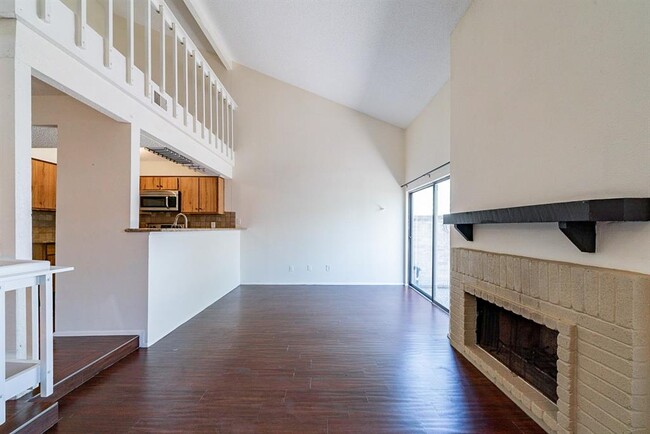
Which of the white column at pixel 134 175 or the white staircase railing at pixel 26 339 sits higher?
the white column at pixel 134 175

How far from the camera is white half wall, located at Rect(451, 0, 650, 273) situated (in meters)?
1.63

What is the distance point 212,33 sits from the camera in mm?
6203

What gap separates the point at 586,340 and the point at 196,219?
23.2 ft

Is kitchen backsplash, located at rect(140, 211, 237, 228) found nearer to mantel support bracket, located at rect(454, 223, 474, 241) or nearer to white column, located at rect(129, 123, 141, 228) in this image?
white column, located at rect(129, 123, 141, 228)

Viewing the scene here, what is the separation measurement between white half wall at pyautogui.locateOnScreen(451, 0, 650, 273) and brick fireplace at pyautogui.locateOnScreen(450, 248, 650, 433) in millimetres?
121

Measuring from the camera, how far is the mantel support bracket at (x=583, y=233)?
6.01 ft

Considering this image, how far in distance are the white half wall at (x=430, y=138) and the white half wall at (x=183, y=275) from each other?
3.85 metres

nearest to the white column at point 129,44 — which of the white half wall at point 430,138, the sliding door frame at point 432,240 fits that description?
the white half wall at point 430,138

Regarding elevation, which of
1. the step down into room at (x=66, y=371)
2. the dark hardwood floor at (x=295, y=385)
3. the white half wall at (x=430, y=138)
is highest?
the white half wall at (x=430, y=138)

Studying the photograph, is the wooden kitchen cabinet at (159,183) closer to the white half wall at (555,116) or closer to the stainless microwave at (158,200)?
the stainless microwave at (158,200)

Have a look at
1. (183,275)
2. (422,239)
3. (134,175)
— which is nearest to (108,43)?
(134,175)

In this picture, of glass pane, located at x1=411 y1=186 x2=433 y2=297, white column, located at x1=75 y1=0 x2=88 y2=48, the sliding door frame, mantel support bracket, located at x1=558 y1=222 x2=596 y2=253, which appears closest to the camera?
mantel support bracket, located at x1=558 y1=222 x2=596 y2=253

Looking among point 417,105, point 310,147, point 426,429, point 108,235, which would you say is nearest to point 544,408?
point 426,429

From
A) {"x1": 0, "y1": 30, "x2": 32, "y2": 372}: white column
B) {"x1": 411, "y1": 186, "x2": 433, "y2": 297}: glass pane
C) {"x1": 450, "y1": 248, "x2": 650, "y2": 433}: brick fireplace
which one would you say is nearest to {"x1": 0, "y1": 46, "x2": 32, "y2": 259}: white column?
{"x1": 0, "y1": 30, "x2": 32, "y2": 372}: white column
